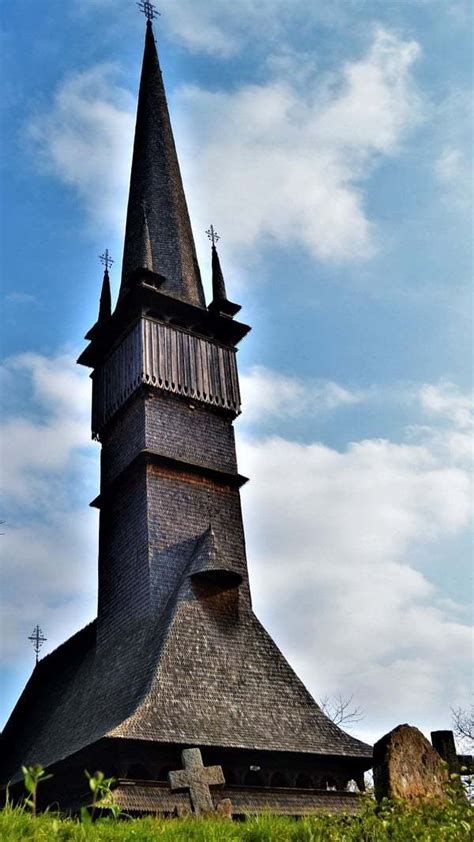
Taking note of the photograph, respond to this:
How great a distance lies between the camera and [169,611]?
64.5 feet

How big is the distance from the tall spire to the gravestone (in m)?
18.3

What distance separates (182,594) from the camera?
19875mm

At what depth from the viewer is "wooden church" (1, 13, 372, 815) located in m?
17.2

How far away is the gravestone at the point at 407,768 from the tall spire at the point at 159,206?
18.3m

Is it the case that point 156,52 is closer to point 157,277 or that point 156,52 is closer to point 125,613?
point 157,277

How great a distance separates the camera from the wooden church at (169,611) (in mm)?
17219

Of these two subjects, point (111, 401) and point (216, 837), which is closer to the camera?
point (216, 837)

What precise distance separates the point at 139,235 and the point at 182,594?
12316 mm

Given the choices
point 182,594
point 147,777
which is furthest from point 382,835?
point 182,594

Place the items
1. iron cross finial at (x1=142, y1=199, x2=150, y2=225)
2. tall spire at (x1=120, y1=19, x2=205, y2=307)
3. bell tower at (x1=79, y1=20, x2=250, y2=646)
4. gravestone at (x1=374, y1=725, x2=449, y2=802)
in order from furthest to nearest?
iron cross finial at (x1=142, y1=199, x2=150, y2=225)
tall spire at (x1=120, y1=19, x2=205, y2=307)
bell tower at (x1=79, y1=20, x2=250, y2=646)
gravestone at (x1=374, y1=725, x2=449, y2=802)

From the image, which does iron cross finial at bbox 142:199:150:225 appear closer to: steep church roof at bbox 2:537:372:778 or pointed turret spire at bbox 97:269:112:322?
pointed turret spire at bbox 97:269:112:322

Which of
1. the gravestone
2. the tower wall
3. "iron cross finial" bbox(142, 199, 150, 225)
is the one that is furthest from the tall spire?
the gravestone

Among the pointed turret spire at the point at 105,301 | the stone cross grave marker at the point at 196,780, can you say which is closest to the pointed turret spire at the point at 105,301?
the pointed turret spire at the point at 105,301

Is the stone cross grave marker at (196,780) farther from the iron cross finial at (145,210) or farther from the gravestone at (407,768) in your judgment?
the iron cross finial at (145,210)
